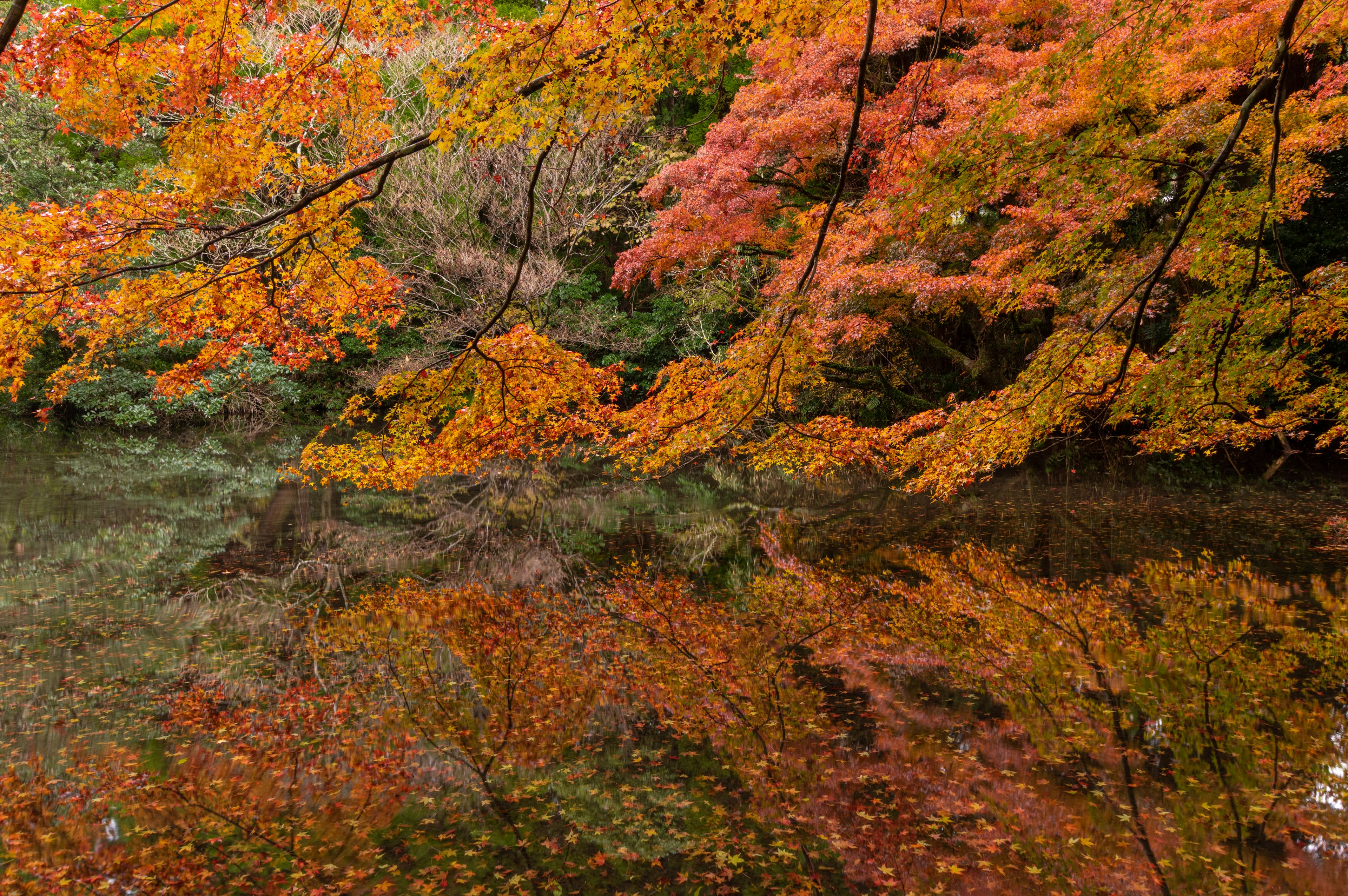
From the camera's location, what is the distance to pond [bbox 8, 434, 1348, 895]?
3.28 m

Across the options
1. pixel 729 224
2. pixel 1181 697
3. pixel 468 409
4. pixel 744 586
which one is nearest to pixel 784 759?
pixel 1181 697

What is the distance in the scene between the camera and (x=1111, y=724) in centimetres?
426

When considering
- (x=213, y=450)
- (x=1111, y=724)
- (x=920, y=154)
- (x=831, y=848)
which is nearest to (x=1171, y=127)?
(x=920, y=154)

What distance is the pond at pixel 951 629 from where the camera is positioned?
129 inches

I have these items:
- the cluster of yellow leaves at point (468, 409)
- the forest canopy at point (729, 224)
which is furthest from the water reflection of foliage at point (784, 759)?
the forest canopy at point (729, 224)

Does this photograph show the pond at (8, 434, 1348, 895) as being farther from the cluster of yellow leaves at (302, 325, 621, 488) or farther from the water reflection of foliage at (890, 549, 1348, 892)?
the cluster of yellow leaves at (302, 325, 621, 488)

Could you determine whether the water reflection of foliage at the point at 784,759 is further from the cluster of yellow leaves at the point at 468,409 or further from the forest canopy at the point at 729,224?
the forest canopy at the point at 729,224

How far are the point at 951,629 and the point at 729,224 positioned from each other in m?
8.64

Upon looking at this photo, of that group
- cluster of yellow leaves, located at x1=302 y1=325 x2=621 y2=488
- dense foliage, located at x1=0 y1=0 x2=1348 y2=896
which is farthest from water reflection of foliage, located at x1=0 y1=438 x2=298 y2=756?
cluster of yellow leaves, located at x1=302 y1=325 x2=621 y2=488

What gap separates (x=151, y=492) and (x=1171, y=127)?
16.2 m

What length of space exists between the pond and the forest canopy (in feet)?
4.14

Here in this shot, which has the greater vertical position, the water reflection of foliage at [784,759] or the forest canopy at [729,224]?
the forest canopy at [729,224]

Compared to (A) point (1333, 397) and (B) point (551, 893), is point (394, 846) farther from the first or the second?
(A) point (1333, 397)

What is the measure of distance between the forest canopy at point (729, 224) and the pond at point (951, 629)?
1261 mm
